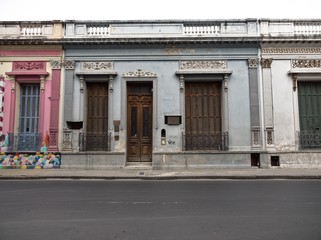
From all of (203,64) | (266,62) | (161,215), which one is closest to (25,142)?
(203,64)

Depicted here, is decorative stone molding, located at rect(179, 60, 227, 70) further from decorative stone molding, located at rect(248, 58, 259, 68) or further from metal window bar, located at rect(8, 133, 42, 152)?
metal window bar, located at rect(8, 133, 42, 152)

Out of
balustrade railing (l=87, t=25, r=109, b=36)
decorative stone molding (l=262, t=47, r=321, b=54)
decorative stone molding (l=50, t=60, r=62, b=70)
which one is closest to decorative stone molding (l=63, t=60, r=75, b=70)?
decorative stone molding (l=50, t=60, r=62, b=70)

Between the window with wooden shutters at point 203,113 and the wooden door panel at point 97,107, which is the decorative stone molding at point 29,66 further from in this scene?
the window with wooden shutters at point 203,113

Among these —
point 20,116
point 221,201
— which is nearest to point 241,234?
point 221,201

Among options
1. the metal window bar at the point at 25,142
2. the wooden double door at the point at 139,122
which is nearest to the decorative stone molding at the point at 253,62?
the wooden double door at the point at 139,122

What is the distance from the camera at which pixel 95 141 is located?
1371 cm

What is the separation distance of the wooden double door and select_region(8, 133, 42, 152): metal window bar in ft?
14.3

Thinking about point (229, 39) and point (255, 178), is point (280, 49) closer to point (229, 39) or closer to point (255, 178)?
point (229, 39)

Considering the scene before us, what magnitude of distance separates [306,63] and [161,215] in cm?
1214

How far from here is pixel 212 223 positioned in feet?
14.5

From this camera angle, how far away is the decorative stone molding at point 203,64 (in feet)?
45.5

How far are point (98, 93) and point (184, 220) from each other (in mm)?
10625

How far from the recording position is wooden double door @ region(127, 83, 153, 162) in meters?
13.9

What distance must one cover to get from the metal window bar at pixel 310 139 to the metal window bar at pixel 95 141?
9136mm
